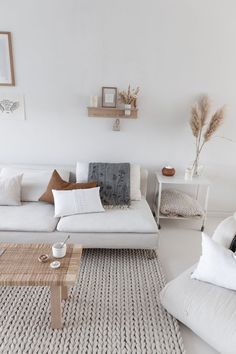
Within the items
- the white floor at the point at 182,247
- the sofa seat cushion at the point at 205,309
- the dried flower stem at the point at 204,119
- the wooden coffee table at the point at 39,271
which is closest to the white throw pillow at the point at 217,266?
the sofa seat cushion at the point at 205,309

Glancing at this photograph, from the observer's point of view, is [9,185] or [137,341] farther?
[9,185]

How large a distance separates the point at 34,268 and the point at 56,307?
0.27 metres

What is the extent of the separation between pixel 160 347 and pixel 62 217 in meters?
1.27

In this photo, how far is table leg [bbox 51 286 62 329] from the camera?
144 cm

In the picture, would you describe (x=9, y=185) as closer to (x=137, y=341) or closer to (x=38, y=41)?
(x=38, y=41)

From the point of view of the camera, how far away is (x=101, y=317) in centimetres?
160

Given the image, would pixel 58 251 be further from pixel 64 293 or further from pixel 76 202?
pixel 76 202

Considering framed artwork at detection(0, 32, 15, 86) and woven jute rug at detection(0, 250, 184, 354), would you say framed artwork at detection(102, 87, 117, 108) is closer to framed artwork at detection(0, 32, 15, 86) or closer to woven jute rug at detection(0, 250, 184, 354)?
framed artwork at detection(0, 32, 15, 86)

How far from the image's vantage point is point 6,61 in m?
2.63

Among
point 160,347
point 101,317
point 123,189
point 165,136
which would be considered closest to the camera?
point 160,347

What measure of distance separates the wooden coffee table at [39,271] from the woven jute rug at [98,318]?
122mm

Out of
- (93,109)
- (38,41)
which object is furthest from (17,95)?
(93,109)

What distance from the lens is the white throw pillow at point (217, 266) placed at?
1.47 m

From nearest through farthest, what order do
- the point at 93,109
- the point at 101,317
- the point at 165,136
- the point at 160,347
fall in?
the point at 160,347 < the point at 101,317 < the point at 93,109 < the point at 165,136
